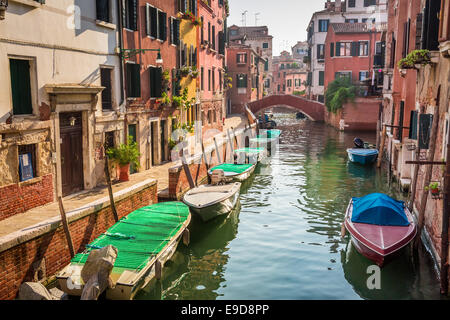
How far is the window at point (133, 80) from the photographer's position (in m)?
14.8

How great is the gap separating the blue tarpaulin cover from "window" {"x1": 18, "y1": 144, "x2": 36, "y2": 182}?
7604mm

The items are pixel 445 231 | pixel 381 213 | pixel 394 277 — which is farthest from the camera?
pixel 381 213

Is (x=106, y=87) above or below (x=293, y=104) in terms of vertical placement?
above

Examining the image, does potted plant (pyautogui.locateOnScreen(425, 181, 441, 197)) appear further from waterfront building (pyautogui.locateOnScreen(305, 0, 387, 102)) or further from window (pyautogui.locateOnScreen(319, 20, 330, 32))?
window (pyautogui.locateOnScreen(319, 20, 330, 32))

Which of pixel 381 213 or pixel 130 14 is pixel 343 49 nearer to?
pixel 130 14

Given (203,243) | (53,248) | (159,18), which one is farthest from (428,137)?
(159,18)

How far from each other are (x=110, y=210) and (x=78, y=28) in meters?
5.01

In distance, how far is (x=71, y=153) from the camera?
39.2 ft

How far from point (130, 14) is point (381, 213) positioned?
32.3 ft

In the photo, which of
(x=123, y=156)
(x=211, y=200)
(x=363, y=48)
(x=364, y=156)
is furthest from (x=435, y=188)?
(x=363, y=48)

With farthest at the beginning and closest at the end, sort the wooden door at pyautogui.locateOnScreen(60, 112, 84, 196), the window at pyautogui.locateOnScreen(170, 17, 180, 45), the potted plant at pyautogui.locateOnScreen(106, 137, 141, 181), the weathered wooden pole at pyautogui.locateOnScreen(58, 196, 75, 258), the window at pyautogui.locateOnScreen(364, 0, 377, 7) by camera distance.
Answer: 1. the window at pyautogui.locateOnScreen(364, 0, 377, 7)
2. the window at pyautogui.locateOnScreen(170, 17, 180, 45)
3. the potted plant at pyautogui.locateOnScreen(106, 137, 141, 181)
4. the wooden door at pyautogui.locateOnScreen(60, 112, 84, 196)
5. the weathered wooden pole at pyautogui.locateOnScreen(58, 196, 75, 258)

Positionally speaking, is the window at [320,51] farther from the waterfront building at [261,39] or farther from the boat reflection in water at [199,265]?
the boat reflection in water at [199,265]

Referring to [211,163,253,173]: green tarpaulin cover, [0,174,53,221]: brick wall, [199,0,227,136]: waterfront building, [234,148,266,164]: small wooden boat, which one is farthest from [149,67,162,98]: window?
[199,0,227,136]: waterfront building

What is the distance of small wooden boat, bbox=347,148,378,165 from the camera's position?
22609 millimetres
